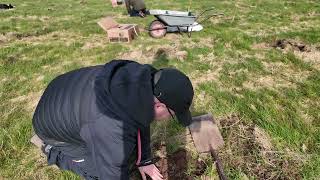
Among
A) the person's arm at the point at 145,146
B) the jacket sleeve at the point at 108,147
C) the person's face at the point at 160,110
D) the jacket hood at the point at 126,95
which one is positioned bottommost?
the person's arm at the point at 145,146

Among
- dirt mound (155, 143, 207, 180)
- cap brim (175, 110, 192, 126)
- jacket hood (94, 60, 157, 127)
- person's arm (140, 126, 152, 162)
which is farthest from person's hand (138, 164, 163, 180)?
jacket hood (94, 60, 157, 127)

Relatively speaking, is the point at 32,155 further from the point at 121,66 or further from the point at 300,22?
the point at 300,22

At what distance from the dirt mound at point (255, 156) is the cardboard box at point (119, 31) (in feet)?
15.1

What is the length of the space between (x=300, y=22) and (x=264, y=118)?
5862 mm

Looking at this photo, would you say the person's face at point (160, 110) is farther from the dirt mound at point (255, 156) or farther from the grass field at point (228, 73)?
the dirt mound at point (255, 156)

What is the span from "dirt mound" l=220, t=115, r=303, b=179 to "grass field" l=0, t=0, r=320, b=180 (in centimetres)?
1

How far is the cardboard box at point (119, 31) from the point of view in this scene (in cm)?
857

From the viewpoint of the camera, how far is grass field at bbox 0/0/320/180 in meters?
4.29

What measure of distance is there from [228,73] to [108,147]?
4.45m

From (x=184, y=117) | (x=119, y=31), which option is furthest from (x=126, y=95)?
(x=119, y=31)

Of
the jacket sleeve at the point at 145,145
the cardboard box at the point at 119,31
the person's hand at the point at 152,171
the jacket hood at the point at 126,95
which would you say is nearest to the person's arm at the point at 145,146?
the jacket sleeve at the point at 145,145

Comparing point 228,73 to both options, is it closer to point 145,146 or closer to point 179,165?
point 179,165

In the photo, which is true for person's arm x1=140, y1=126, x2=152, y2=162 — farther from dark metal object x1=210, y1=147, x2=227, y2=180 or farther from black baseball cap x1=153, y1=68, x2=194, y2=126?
dark metal object x1=210, y1=147, x2=227, y2=180

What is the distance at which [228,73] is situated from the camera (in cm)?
649
